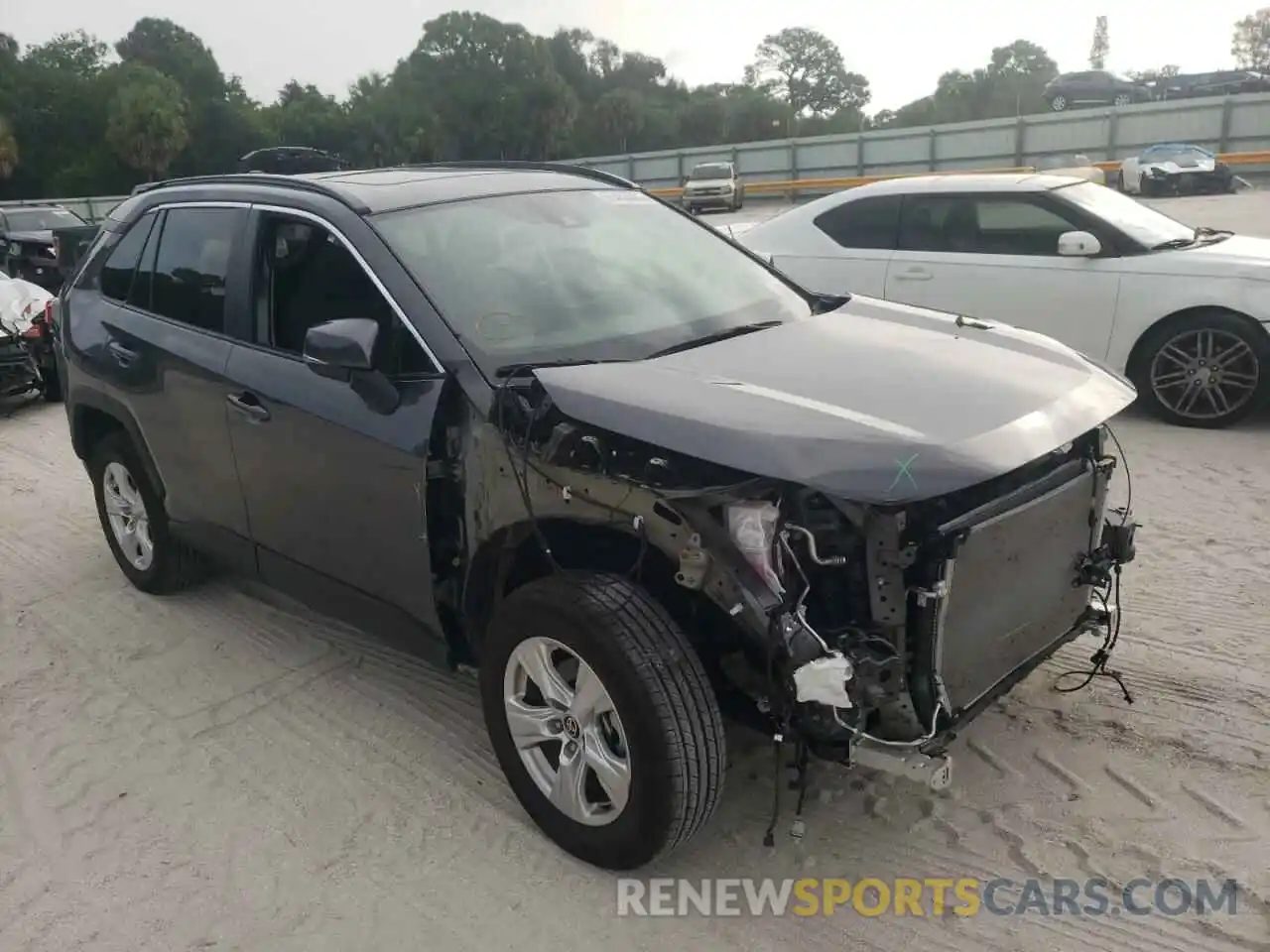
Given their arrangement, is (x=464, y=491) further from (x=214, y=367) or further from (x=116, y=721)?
(x=116, y=721)

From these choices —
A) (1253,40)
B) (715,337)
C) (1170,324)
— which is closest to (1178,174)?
(1170,324)

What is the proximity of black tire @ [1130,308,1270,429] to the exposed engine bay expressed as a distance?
169 inches

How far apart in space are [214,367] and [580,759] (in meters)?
2.18

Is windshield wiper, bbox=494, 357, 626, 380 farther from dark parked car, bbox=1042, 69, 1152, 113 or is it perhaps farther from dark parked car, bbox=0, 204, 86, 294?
dark parked car, bbox=1042, 69, 1152, 113

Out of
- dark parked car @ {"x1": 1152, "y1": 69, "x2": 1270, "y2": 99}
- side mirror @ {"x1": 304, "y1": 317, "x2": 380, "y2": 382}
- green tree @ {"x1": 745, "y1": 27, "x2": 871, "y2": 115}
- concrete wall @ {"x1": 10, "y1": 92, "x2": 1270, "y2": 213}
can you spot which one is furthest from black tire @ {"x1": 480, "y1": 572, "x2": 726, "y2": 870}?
green tree @ {"x1": 745, "y1": 27, "x2": 871, "y2": 115}

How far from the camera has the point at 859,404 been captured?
2.83 meters

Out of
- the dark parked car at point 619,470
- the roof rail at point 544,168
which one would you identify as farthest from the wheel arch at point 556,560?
the roof rail at point 544,168

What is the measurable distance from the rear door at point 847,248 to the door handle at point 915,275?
132 millimetres

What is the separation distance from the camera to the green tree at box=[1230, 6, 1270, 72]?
84000 millimetres

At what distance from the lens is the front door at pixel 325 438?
333 cm

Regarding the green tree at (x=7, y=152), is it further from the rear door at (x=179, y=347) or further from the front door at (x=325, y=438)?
the front door at (x=325, y=438)

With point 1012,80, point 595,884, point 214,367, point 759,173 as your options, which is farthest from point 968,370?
point 1012,80

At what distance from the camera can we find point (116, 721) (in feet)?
13.3

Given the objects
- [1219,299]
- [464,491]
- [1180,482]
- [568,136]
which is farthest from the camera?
[568,136]
